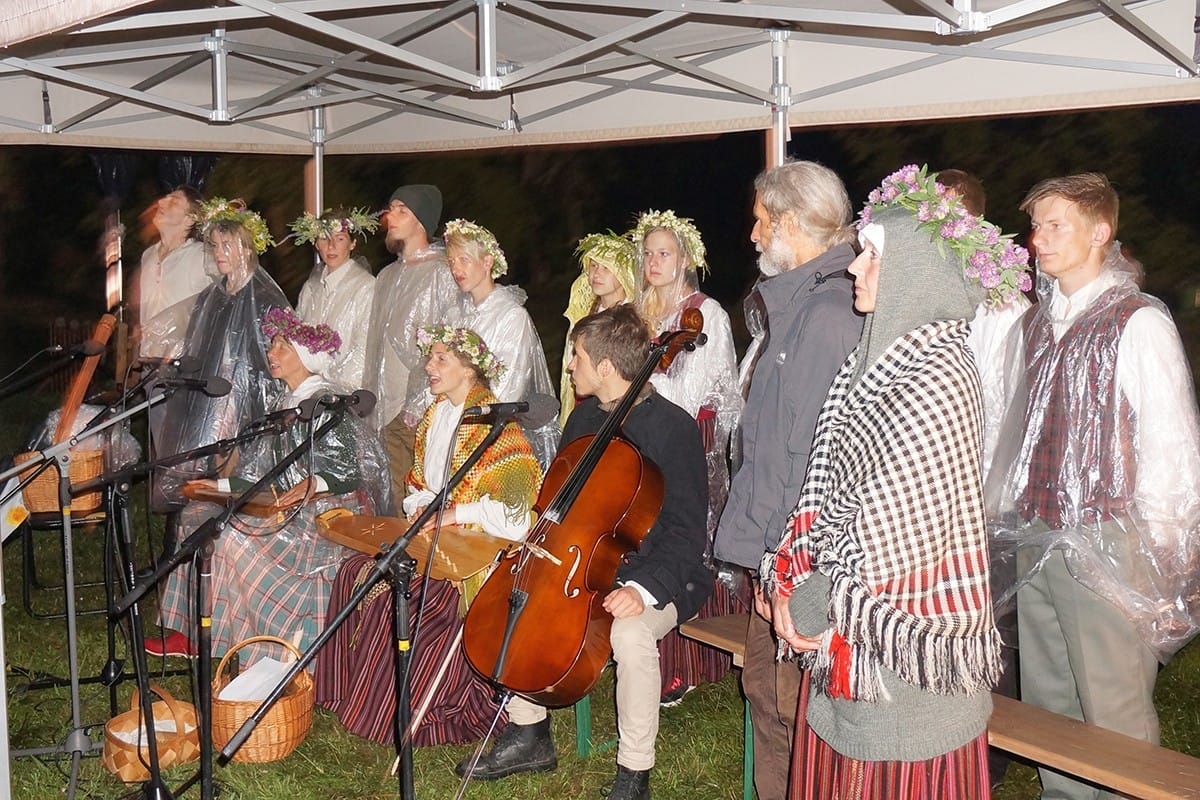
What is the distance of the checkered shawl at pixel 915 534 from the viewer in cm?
Answer: 235

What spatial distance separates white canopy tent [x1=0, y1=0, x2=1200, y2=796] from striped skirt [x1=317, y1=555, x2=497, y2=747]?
1.42 meters

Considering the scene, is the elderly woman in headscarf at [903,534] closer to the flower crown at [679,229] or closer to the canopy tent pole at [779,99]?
the flower crown at [679,229]

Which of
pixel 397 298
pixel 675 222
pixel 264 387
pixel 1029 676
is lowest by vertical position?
pixel 1029 676

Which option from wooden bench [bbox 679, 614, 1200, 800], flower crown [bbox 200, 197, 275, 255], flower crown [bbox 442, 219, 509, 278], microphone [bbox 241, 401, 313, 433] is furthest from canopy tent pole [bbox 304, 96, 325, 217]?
wooden bench [bbox 679, 614, 1200, 800]

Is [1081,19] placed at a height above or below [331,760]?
above

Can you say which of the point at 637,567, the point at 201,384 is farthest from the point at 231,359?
the point at 637,567

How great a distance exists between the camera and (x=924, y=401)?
2.36m

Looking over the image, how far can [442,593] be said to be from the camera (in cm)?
422

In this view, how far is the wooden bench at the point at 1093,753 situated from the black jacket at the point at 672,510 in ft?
3.32

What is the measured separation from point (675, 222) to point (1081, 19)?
185 centimetres

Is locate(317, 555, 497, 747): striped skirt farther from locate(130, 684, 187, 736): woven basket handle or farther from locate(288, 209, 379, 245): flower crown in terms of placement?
locate(288, 209, 379, 245): flower crown

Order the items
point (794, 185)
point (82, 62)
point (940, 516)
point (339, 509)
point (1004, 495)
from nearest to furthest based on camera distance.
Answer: point (940, 516)
point (794, 185)
point (1004, 495)
point (339, 509)
point (82, 62)

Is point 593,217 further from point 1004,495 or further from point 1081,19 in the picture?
point 1004,495

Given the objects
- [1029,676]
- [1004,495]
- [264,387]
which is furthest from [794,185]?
[264,387]
